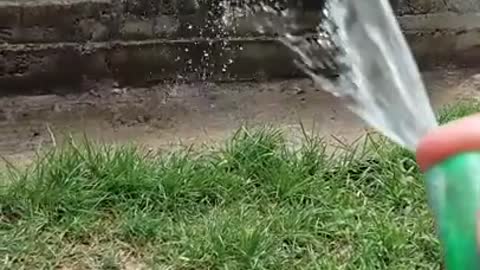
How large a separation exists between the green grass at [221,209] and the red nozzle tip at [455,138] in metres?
1.54

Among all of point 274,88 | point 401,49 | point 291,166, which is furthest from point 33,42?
point 401,49

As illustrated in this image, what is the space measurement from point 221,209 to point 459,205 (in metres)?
1.80

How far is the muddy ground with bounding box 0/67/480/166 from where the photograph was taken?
3637 mm

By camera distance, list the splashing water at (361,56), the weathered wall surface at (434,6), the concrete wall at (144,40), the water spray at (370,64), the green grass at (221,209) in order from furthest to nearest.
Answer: the weathered wall surface at (434,6)
the splashing water at (361,56)
the concrete wall at (144,40)
the water spray at (370,64)
the green grass at (221,209)

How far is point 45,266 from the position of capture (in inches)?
111

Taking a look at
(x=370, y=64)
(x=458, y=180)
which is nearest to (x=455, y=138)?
(x=458, y=180)

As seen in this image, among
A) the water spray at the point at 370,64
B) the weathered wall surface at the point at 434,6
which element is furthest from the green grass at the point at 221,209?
the weathered wall surface at the point at 434,6

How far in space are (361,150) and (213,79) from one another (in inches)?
32.3

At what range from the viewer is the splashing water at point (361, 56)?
3.96m

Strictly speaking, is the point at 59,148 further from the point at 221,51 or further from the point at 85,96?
the point at 221,51

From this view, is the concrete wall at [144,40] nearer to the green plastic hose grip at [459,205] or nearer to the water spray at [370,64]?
the water spray at [370,64]

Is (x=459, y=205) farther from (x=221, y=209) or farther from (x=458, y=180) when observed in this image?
(x=221, y=209)

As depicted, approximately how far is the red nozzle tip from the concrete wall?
8.82 ft

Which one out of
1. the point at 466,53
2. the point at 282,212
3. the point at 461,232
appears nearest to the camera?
the point at 461,232
